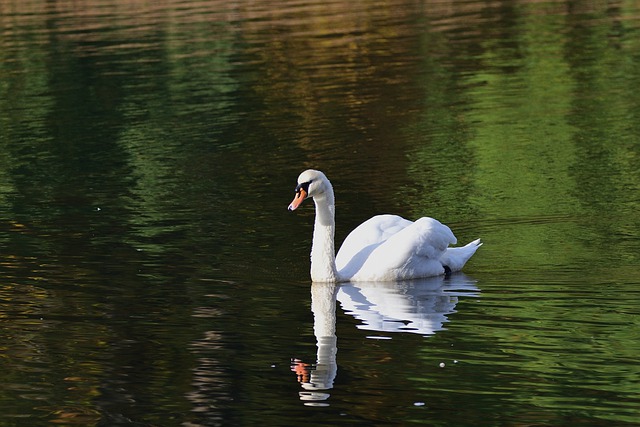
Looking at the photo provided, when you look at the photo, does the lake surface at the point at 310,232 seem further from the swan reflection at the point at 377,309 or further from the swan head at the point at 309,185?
the swan head at the point at 309,185

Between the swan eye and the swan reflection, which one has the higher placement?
the swan eye

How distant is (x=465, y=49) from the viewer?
1435 inches

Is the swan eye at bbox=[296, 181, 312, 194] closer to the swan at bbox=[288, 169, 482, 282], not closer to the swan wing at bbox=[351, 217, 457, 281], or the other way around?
the swan at bbox=[288, 169, 482, 282]

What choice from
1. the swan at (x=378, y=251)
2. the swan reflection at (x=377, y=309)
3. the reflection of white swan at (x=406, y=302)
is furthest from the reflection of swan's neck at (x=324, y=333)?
the swan at (x=378, y=251)

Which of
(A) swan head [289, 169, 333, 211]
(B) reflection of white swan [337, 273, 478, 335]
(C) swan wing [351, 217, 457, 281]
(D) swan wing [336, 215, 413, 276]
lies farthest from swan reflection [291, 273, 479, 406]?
(A) swan head [289, 169, 333, 211]

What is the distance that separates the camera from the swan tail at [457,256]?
598 inches

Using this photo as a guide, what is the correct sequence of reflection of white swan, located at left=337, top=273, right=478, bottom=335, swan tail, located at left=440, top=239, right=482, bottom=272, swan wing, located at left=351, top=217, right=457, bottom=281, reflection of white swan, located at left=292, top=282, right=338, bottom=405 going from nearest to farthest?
reflection of white swan, located at left=292, top=282, right=338, bottom=405 < reflection of white swan, located at left=337, top=273, right=478, bottom=335 < swan wing, located at left=351, top=217, right=457, bottom=281 < swan tail, located at left=440, top=239, right=482, bottom=272

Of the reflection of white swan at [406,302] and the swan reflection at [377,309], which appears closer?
the swan reflection at [377,309]

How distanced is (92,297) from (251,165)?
8.29 metres

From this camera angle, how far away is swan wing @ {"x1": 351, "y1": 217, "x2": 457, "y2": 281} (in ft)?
48.7

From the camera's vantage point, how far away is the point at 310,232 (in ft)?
57.3

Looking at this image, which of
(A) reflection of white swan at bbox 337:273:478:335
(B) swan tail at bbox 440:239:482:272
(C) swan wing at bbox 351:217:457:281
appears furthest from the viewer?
(B) swan tail at bbox 440:239:482:272

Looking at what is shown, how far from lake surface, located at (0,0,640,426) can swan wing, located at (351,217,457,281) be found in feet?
0.49

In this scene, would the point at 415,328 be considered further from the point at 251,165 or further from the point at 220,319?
the point at 251,165
